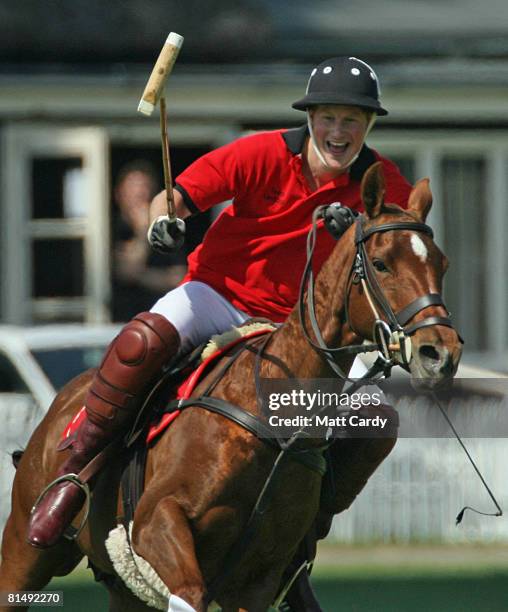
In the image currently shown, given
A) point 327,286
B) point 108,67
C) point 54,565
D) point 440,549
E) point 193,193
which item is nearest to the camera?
point 327,286

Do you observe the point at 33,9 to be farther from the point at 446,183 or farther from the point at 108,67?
the point at 446,183

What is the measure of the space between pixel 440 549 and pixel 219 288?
604cm

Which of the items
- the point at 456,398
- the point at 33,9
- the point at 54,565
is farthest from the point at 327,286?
the point at 33,9

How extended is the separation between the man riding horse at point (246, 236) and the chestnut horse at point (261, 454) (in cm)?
24

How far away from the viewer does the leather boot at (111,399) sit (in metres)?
6.19

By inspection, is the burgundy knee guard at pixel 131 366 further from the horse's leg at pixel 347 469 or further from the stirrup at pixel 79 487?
the horse's leg at pixel 347 469

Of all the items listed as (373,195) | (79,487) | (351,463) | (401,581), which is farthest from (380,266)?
(401,581)

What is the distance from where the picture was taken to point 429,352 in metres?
5.33

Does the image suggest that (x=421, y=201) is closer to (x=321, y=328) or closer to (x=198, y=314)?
(x=321, y=328)

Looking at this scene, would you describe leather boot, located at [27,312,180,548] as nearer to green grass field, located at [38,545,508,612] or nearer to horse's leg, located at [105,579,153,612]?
horse's leg, located at [105,579,153,612]

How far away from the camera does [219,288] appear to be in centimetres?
653

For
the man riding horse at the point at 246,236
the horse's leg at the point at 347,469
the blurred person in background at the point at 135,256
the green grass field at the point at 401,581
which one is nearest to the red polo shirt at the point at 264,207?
the man riding horse at the point at 246,236

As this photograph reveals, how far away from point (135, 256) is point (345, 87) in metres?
8.66

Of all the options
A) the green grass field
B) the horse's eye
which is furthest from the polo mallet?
the green grass field
